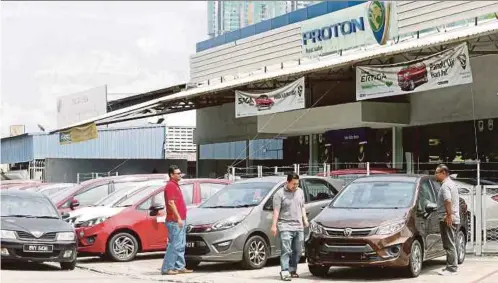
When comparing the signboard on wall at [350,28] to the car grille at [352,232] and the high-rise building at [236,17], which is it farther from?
the car grille at [352,232]

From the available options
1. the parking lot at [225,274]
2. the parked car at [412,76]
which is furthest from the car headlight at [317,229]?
the parked car at [412,76]

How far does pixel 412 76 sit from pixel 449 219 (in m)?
9.08

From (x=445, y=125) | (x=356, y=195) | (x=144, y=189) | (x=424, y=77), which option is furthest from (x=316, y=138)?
(x=356, y=195)

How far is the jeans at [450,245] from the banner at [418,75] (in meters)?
7.42

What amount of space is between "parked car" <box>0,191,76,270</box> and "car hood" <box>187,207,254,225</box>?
2144 mm

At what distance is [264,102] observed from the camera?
2675 cm

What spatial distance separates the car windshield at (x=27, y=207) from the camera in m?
14.2

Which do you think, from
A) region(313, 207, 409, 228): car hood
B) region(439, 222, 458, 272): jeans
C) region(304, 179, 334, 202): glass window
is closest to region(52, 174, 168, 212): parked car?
region(304, 179, 334, 202): glass window

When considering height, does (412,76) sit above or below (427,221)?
above

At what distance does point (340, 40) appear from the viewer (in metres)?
29.7

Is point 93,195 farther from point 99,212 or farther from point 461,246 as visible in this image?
point 461,246

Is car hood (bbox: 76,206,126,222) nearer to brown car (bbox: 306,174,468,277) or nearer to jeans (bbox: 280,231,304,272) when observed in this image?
jeans (bbox: 280,231,304,272)

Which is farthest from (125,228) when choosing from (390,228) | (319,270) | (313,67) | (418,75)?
(313,67)

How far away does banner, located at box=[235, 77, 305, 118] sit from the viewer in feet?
81.0
